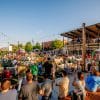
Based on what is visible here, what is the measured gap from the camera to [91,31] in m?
Answer: 41.2

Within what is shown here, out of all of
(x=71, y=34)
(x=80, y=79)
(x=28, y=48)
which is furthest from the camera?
(x=28, y=48)

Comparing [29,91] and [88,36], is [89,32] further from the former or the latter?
[29,91]

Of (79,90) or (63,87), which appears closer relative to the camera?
(79,90)

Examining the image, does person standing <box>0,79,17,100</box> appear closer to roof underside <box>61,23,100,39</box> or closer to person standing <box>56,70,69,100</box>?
person standing <box>56,70,69,100</box>

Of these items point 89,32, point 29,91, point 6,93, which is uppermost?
point 89,32

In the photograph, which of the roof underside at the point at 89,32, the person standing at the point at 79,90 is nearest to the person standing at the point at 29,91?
the person standing at the point at 79,90

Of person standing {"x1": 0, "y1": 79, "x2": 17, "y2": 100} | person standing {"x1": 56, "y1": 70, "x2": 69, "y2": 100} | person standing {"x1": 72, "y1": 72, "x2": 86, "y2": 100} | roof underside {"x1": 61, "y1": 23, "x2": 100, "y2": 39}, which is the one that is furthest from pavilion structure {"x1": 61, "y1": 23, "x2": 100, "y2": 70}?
person standing {"x1": 0, "y1": 79, "x2": 17, "y2": 100}

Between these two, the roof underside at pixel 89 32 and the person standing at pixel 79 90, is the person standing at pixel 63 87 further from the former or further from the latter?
the roof underside at pixel 89 32

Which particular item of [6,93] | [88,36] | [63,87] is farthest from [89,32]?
[6,93]

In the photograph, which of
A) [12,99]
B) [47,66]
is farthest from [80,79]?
[47,66]

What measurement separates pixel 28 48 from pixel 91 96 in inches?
4098

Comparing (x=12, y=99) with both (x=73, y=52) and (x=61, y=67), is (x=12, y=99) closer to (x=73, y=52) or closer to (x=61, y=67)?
(x=61, y=67)

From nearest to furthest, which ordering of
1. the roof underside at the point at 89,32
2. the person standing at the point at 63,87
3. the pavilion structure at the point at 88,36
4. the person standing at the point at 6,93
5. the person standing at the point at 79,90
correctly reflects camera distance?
the person standing at the point at 6,93 → the person standing at the point at 79,90 → the person standing at the point at 63,87 → the roof underside at the point at 89,32 → the pavilion structure at the point at 88,36

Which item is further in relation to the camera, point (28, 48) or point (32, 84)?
point (28, 48)
